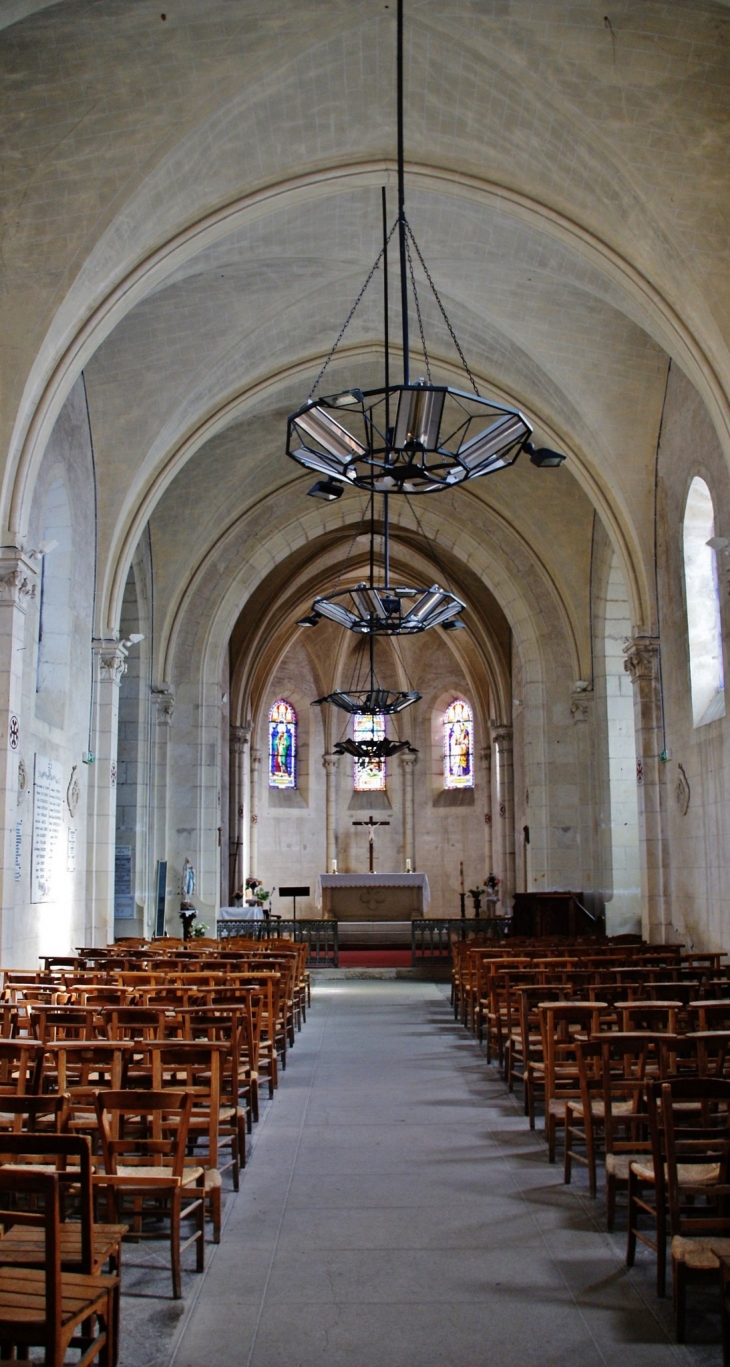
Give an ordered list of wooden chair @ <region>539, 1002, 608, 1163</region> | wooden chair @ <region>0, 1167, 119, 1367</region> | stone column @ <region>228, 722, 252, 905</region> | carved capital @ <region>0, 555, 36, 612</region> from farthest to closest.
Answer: stone column @ <region>228, 722, 252, 905</region> < carved capital @ <region>0, 555, 36, 612</region> < wooden chair @ <region>539, 1002, 608, 1163</region> < wooden chair @ <region>0, 1167, 119, 1367</region>

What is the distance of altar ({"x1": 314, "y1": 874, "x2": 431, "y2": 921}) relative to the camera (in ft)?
82.8

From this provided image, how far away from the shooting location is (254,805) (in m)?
30.5

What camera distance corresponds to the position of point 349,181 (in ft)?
40.7

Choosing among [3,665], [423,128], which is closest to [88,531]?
[3,665]

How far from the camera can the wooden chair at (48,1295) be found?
2.74m

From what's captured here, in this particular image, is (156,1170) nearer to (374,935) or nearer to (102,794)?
(102,794)

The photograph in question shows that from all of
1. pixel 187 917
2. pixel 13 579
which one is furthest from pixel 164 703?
pixel 13 579

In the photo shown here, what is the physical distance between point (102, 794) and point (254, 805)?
15461 millimetres

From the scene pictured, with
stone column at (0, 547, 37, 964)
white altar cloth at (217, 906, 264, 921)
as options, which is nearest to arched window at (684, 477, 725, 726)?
stone column at (0, 547, 37, 964)

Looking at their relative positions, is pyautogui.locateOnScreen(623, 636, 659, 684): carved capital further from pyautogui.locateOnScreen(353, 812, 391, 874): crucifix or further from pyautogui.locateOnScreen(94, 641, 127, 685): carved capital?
pyautogui.locateOnScreen(353, 812, 391, 874): crucifix

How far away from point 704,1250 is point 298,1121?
396 centimetres

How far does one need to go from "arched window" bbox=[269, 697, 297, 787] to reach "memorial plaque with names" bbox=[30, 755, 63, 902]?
790 inches

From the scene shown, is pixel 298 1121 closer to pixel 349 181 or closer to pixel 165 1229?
pixel 165 1229

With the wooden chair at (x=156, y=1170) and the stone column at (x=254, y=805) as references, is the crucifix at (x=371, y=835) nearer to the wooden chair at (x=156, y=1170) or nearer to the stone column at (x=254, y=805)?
the stone column at (x=254, y=805)
